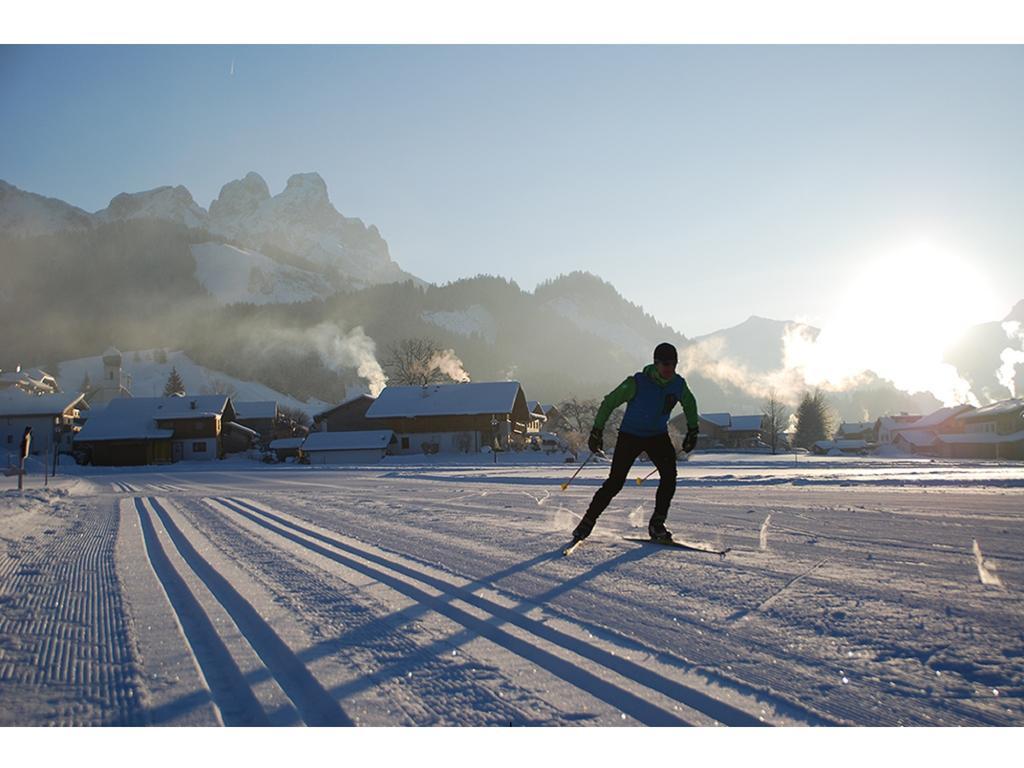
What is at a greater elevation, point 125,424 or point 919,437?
point 125,424

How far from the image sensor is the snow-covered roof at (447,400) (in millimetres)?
65500

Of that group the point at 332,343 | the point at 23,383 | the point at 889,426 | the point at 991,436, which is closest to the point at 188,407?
the point at 23,383

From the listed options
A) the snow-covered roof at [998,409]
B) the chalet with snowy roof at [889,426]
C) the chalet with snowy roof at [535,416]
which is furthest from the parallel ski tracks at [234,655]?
the chalet with snowy roof at [889,426]

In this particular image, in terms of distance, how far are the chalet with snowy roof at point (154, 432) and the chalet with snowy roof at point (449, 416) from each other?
17830 millimetres

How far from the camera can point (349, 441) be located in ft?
213

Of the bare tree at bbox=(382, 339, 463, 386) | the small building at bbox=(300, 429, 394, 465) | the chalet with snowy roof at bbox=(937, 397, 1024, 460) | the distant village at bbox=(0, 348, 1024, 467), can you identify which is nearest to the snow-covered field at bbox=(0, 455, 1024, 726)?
the distant village at bbox=(0, 348, 1024, 467)

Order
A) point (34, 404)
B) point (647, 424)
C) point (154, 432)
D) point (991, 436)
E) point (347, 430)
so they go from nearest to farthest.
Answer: point (647, 424), point (154, 432), point (991, 436), point (34, 404), point (347, 430)

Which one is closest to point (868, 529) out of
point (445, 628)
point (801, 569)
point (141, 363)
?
point (801, 569)

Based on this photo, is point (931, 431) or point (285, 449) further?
point (931, 431)

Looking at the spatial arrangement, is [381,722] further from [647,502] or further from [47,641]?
[647,502]

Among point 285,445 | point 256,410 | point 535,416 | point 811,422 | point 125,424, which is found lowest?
point 285,445

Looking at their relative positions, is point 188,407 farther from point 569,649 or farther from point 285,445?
point 569,649

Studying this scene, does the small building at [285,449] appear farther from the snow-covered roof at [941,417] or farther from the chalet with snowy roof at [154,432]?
the snow-covered roof at [941,417]

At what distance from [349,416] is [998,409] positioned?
229 ft
